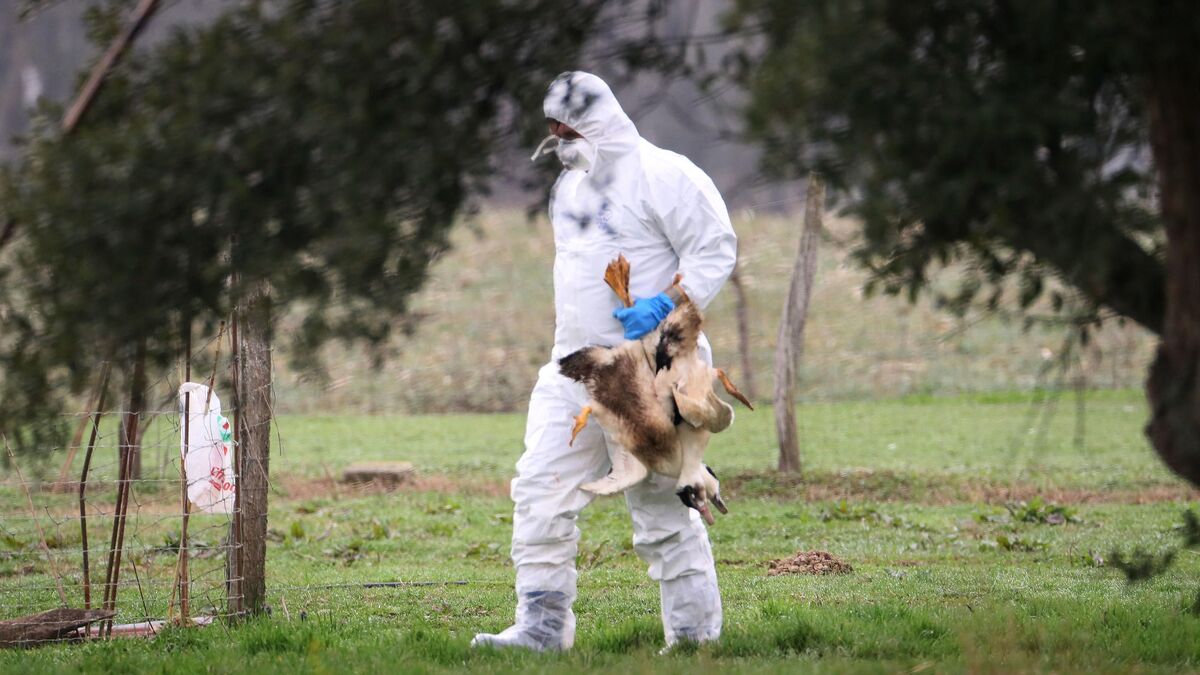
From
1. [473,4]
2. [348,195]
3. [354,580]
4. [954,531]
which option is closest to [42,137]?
[348,195]

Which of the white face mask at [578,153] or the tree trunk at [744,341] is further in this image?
the tree trunk at [744,341]

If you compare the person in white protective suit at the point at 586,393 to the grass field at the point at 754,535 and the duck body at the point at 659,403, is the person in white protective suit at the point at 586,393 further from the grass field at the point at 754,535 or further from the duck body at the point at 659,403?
the grass field at the point at 754,535

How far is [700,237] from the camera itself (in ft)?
17.2

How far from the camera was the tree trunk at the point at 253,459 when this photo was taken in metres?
6.07

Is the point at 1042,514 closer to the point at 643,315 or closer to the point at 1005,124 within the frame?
the point at 643,315

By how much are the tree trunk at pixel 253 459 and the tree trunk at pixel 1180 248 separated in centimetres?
394

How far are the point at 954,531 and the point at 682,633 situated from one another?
5034 mm

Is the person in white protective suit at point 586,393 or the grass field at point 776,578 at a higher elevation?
the person in white protective suit at point 586,393

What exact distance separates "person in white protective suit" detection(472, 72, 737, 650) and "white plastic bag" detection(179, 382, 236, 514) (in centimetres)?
153

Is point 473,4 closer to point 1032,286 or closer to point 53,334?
point 53,334

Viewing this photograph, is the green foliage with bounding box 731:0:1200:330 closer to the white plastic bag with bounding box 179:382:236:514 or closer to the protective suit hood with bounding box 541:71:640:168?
the protective suit hood with bounding box 541:71:640:168

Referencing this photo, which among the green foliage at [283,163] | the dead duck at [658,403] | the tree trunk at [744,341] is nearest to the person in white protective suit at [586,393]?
the dead duck at [658,403]

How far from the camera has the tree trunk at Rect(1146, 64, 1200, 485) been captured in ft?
10.6

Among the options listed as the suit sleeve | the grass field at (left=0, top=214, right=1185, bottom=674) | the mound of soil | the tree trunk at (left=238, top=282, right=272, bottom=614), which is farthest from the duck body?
the mound of soil
